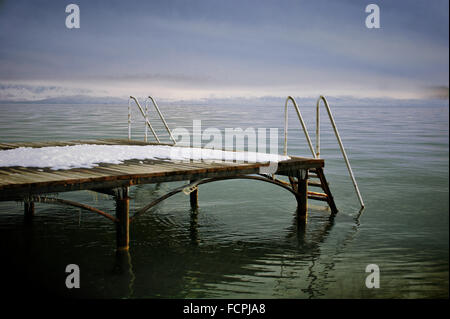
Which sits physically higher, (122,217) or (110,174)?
(110,174)

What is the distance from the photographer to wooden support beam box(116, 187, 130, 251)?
4941 millimetres

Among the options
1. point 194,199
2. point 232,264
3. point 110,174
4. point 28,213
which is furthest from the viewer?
point 194,199

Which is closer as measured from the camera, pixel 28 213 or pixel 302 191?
pixel 28 213

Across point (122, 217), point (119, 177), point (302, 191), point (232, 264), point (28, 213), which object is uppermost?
point (119, 177)

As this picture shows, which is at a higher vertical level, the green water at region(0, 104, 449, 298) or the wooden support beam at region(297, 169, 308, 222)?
the wooden support beam at region(297, 169, 308, 222)

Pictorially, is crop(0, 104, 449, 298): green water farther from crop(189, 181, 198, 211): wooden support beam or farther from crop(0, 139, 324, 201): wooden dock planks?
crop(0, 139, 324, 201): wooden dock planks

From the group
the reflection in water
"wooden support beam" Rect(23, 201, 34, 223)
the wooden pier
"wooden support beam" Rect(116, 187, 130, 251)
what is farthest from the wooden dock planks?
"wooden support beam" Rect(23, 201, 34, 223)

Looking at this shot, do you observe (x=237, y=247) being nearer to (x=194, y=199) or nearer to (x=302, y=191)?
(x=302, y=191)

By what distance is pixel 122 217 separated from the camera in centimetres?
502

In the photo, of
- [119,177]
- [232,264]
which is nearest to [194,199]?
[232,264]

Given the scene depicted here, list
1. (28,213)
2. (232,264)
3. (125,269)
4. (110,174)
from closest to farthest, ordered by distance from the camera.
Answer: (110,174)
(125,269)
(232,264)
(28,213)

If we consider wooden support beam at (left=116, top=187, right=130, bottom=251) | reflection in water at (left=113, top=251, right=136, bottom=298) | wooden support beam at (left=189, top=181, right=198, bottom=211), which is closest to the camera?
reflection in water at (left=113, top=251, right=136, bottom=298)

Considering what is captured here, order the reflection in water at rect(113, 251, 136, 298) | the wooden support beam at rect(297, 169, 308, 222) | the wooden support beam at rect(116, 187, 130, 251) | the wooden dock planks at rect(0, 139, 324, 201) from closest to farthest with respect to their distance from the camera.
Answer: the wooden dock planks at rect(0, 139, 324, 201) < the reflection in water at rect(113, 251, 136, 298) < the wooden support beam at rect(116, 187, 130, 251) < the wooden support beam at rect(297, 169, 308, 222)
